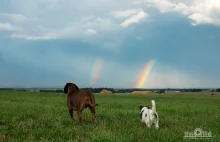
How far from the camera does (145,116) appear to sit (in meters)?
14.1

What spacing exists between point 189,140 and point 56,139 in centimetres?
497

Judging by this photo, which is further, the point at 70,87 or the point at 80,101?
the point at 70,87

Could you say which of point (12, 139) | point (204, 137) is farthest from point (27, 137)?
point (204, 137)

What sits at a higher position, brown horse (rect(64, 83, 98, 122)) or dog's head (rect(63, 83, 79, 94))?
dog's head (rect(63, 83, 79, 94))

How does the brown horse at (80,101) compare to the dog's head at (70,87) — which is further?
Result: the dog's head at (70,87)

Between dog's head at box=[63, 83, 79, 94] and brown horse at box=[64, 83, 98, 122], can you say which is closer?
brown horse at box=[64, 83, 98, 122]

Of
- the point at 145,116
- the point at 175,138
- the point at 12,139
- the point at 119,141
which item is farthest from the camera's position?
the point at 145,116

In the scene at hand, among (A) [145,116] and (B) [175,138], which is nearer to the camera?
(B) [175,138]

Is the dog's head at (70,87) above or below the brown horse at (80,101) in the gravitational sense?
above

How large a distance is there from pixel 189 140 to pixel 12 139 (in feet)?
21.4

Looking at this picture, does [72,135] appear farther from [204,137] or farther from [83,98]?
[204,137]

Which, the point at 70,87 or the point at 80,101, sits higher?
the point at 70,87

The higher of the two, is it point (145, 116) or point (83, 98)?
point (83, 98)

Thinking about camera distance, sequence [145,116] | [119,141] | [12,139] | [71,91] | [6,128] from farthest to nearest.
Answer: [71,91] → [145,116] → [6,128] → [12,139] → [119,141]
